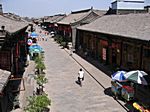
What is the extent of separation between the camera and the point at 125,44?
1772cm

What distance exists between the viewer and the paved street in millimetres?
12883

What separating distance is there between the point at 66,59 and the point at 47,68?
502cm

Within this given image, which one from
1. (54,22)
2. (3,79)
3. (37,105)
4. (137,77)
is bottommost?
(37,105)

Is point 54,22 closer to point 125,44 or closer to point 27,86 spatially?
point 125,44

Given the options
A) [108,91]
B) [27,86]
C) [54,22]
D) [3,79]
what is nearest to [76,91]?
[108,91]

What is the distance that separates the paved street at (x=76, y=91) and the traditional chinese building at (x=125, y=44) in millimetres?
1864

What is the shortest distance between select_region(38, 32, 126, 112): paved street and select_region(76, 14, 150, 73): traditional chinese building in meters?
1.86

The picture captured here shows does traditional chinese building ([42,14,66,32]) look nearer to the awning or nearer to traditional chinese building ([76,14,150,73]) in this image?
traditional chinese building ([76,14,150,73])

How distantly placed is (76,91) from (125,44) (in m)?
5.29

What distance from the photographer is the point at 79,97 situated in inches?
570

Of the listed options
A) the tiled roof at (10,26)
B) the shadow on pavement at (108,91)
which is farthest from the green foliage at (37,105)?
the shadow on pavement at (108,91)

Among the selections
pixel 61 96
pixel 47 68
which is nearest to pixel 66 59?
pixel 47 68

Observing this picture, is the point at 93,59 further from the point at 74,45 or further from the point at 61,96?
the point at 61,96

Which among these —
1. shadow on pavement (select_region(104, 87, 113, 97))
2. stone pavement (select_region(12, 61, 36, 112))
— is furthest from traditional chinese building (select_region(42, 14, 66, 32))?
shadow on pavement (select_region(104, 87, 113, 97))
